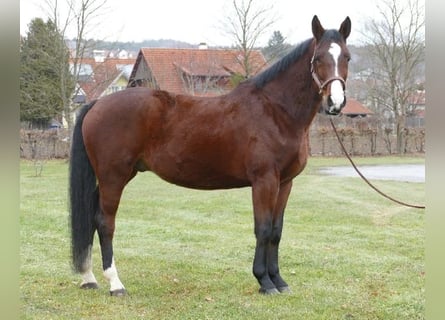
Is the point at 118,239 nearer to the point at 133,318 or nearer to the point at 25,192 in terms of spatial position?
the point at 133,318

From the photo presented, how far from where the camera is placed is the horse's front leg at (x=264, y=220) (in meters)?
4.39

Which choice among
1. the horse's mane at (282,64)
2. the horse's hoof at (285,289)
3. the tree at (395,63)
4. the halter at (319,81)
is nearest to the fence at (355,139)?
the tree at (395,63)

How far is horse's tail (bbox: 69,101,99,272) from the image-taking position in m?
4.60

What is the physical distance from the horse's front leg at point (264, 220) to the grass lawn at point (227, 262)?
0.17 metres

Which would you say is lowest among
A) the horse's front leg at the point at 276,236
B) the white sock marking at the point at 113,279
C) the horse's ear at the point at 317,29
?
the white sock marking at the point at 113,279

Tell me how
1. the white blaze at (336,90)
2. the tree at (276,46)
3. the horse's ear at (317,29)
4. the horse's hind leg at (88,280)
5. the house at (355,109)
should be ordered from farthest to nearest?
the house at (355,109) → the tree at (276,46) → the horse's hind leg at (88,280) → the horse's ear at (317,29) → the white blaze at (336,90)

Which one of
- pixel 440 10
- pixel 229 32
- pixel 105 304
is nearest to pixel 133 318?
pixel 105 304

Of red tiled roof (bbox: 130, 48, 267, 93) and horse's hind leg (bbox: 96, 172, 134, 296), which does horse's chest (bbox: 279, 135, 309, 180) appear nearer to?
horse's hind leg (bbox: 96, 172, 134, 296)

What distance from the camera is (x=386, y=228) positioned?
8188 millimetres

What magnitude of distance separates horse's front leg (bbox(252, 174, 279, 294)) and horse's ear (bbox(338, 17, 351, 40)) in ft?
4.34

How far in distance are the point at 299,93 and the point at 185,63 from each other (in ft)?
58.4

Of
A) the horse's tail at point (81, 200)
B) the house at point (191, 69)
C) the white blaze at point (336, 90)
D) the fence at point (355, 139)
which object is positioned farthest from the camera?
the fence at point (355, 139)

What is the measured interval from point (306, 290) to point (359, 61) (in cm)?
2426

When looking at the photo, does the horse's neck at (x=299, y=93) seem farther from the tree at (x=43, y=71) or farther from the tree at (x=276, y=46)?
the tree at (x=43, y=71)
